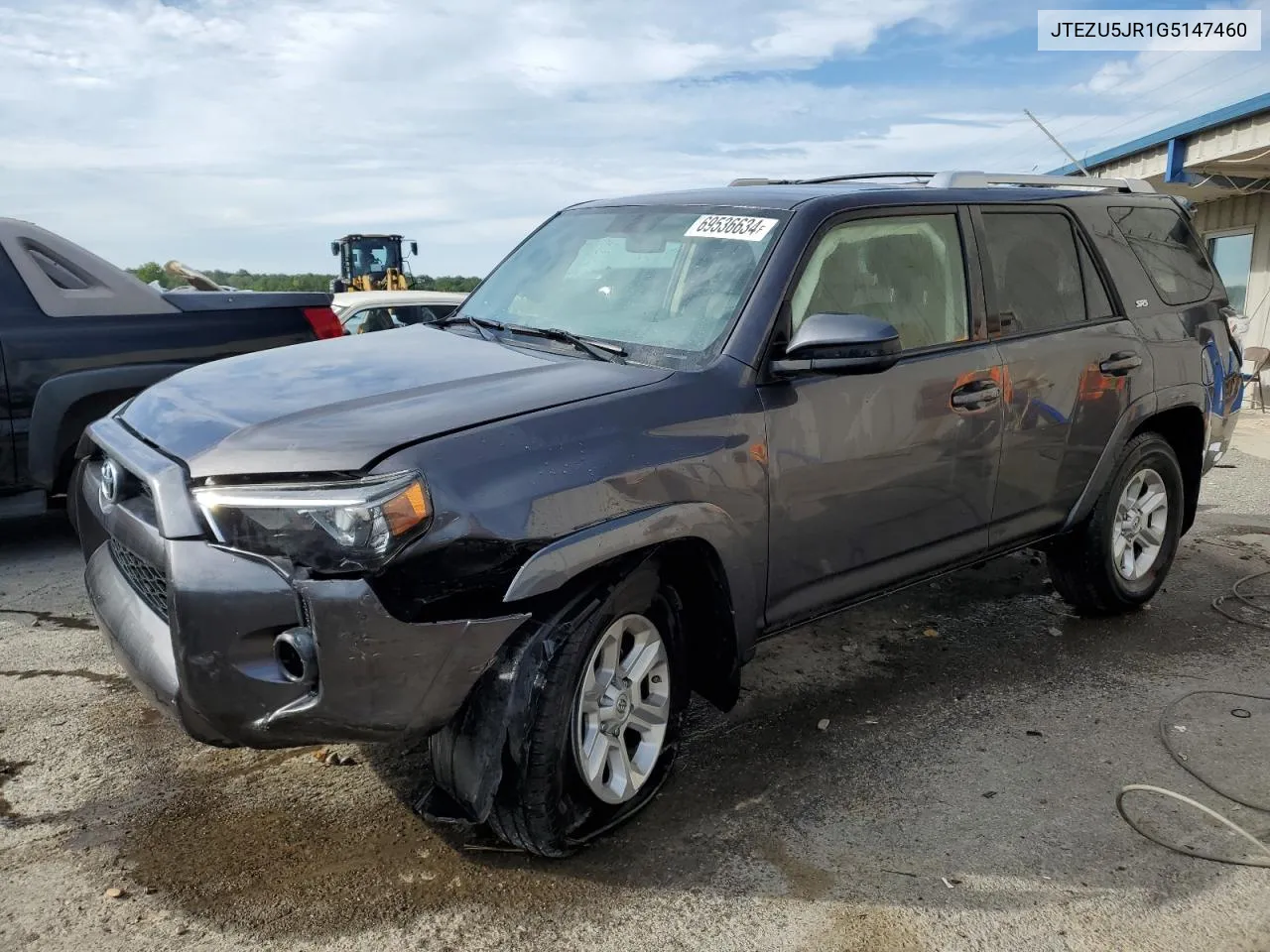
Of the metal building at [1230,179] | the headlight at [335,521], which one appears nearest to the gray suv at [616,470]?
the headlight at [335,521]

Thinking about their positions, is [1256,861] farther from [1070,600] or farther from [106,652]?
[106,652]

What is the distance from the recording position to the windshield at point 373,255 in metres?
Answer: 26.1

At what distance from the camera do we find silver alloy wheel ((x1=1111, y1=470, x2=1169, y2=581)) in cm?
491

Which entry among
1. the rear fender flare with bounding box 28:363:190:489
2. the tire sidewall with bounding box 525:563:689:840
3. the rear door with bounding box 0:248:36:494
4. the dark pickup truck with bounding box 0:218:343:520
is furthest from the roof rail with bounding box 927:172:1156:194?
the rear door with bounding box 0:248:36:494

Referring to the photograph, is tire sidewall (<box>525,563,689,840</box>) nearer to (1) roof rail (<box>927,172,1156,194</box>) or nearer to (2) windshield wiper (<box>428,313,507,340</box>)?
(2) windshield wiper (<box>428,313,507,340</box>)

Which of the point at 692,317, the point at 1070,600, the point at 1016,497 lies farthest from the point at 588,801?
the point at 1070,600

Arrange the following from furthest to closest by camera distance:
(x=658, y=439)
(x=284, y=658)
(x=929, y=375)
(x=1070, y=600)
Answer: (x=1070, y=600) < (x=929, y=375) < (x=658, y=439) < (x=284, y=658)

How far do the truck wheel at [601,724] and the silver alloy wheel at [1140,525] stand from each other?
2696mm

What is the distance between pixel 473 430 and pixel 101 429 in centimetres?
136

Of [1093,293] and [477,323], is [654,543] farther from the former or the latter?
[1093,293]

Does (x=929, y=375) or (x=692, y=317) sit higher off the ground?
(x=692, y=317)

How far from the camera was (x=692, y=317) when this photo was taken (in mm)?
3414

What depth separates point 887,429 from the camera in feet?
11.8

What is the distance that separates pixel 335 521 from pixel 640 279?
65.3 inches
